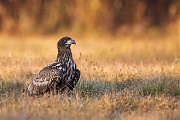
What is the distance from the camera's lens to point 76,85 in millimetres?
10930

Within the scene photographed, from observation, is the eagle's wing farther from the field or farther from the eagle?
the field

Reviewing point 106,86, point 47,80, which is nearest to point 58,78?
point 47,80

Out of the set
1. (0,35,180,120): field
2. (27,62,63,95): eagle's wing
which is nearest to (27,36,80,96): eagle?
(27,62,63,95): eagle's wing

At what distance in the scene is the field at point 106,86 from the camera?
8.80 meters

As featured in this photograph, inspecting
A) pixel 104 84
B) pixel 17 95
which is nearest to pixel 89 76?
pixel 104 84

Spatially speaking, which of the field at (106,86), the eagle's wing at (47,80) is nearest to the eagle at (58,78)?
the eagle's wing at (47,80)

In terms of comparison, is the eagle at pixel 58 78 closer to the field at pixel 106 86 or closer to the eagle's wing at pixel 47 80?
the eagle's wing at pixel 47 80

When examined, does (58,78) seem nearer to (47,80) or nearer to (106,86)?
(47,80)

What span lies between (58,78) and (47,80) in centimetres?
23

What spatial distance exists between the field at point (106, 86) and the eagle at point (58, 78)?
7.4 inches

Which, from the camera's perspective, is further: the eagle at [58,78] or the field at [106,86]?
the eagle at [58,78]

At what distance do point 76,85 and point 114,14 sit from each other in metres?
8.61

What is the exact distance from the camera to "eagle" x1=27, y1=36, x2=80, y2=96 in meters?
9.93

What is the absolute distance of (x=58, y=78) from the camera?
9.89 meters
